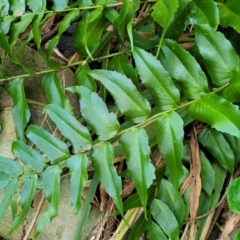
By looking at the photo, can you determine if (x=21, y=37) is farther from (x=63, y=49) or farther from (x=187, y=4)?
(x=187, y=4)

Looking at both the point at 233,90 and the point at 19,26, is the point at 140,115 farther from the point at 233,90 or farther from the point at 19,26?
the point at 19,26

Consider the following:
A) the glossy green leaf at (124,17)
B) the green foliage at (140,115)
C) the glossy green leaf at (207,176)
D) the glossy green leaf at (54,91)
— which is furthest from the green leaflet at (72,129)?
the glossy green leaf at (207,176)

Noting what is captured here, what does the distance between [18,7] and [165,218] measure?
64 centimetres

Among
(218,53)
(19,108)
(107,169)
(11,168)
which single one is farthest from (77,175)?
(218,53)

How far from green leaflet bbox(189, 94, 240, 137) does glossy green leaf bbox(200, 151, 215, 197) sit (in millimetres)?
236

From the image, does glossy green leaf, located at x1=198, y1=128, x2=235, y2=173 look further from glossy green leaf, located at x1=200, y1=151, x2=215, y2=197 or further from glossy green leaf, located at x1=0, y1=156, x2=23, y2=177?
glossy green leaf, located at x1=0, y1=156, x2=23, y2=177

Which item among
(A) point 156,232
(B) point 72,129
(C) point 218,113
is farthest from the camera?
(A) point 156,232

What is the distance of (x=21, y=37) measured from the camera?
4.38 ft

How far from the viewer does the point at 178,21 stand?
3.28 ft

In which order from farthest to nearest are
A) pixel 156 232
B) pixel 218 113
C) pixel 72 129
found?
pixel 156 232, pixel 72 129, pixel 218 113

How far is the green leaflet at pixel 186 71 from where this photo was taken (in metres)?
0.93

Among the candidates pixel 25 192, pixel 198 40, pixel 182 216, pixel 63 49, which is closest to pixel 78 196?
pixel 25 192

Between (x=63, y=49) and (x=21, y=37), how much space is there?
0.13m

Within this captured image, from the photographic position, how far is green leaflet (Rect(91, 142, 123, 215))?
3.05 feet
